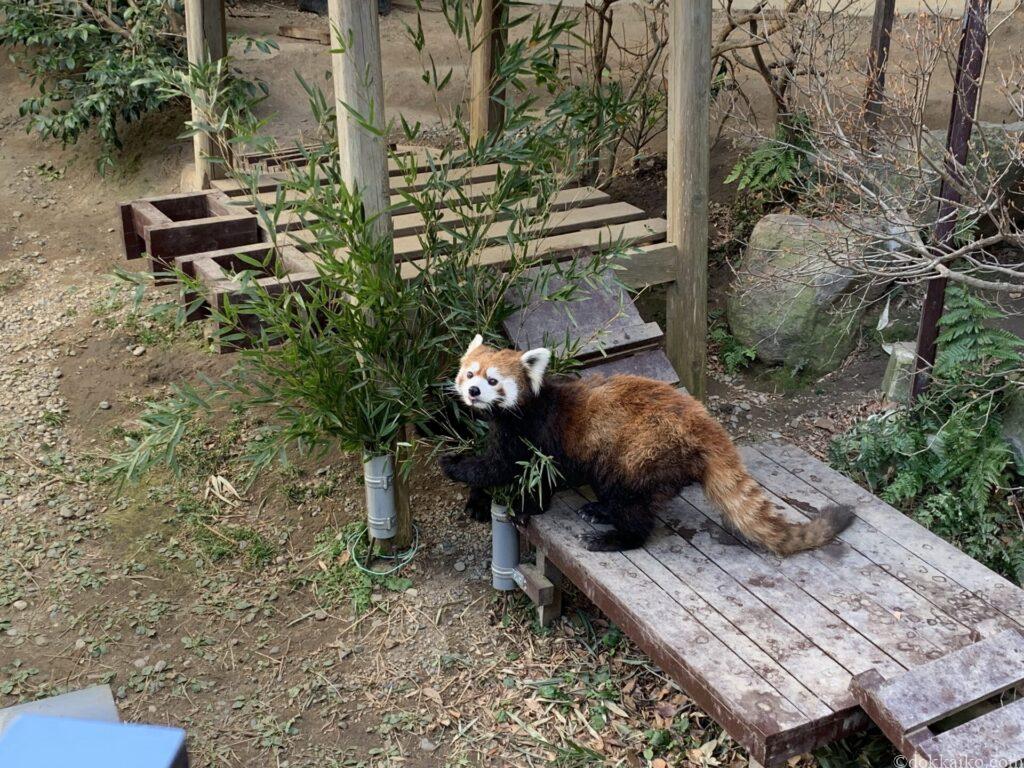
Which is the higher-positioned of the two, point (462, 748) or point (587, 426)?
point (587, 426)

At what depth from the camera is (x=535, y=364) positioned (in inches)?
135

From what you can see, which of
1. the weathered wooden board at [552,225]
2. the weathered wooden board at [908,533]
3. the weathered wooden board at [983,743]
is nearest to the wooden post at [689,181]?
the weathered wooden board at [552,225]

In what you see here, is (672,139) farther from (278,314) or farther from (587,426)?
(278,314)

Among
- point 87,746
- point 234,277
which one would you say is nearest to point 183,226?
point 234,277

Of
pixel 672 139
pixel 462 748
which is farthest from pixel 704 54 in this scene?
pixel 462 748

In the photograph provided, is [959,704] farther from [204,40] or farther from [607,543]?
[204,40]

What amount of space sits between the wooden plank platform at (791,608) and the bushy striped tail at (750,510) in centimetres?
8

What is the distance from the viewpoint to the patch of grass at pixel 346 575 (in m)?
4.01

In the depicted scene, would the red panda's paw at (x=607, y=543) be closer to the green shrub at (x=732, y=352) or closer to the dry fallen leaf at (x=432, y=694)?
the dry fallen leaf at (x=432, y=694)

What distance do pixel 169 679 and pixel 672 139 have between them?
10.0 feet

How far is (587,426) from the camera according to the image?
3.48 m

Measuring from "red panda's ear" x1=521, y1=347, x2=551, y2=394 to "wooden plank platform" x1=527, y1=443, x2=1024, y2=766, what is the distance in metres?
0.58

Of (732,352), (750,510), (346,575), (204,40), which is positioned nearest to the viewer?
(750,510)

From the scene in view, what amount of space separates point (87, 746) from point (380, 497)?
117 inches
